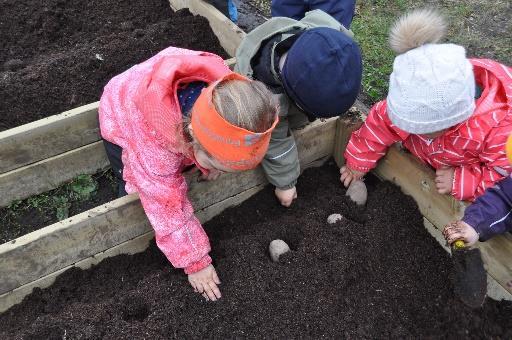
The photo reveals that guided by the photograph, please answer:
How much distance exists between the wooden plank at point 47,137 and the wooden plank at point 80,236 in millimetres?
717

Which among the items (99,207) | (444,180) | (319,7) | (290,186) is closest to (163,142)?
(99,207)

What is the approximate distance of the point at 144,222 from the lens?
2408 millimetres

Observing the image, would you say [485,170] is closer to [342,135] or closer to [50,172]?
[342,135]

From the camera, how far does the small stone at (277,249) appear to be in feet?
7.67

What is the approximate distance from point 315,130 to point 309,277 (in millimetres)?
915

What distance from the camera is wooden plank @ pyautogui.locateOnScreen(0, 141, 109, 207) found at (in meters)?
2.78

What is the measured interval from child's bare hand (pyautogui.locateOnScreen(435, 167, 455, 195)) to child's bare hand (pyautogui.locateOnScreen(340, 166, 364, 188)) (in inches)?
18.4

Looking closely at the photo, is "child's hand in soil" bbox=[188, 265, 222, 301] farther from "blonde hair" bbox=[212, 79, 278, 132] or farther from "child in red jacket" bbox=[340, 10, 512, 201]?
"child in red jacket" bbox=[340, 10, 512, 201]

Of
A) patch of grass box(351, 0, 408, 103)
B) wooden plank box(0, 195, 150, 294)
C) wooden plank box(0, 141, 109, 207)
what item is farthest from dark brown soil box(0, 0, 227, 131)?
patch of grass box(351, 0, 408, 103)

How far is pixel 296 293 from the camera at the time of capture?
7.12 feet

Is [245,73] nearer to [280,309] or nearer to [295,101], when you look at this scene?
[295,101]

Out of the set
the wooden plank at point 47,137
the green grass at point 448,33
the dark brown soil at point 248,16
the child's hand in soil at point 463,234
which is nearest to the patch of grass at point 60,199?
the wooden plank at point 47,137

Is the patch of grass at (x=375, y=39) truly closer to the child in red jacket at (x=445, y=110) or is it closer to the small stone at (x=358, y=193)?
the small stone at (x=358, y=193)

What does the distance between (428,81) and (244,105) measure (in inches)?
32.2
